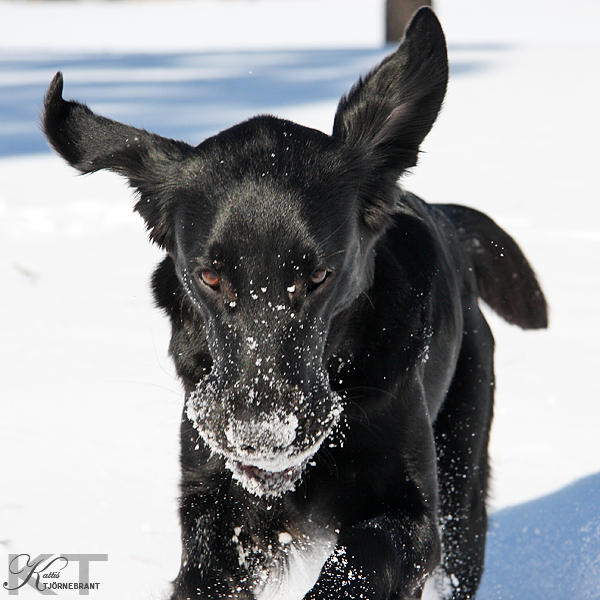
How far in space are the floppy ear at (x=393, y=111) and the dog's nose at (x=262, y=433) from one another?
76 centimetres

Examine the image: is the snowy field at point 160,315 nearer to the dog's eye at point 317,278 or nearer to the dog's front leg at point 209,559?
the dog's front leg at point 209,559

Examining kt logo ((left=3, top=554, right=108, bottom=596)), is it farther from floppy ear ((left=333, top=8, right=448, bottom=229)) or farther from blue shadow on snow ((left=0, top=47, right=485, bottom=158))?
blue shadow on snow ((left=0, top=47, right=485, bottom=158))

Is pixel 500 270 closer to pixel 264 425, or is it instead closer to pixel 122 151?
pixel 122 151

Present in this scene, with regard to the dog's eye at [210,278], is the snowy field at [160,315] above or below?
below

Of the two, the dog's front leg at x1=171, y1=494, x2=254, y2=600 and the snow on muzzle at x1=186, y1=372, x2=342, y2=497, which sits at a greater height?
the snow on muzzle at x1=186, y1=372, x2=342, y2=497

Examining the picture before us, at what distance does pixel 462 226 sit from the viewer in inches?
126

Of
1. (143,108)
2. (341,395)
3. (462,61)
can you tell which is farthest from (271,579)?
(462,61)

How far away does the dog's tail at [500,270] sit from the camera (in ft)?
10.5

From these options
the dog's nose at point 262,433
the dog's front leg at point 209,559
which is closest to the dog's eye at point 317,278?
the dog's nose at point 262,433

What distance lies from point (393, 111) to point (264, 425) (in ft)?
3.21

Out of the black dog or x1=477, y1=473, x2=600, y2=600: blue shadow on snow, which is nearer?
the black dog

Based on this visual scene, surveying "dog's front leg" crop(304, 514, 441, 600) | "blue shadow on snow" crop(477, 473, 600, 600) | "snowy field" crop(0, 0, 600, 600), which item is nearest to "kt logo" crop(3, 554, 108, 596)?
"snowy field" crop(0, 0, 600, 600)

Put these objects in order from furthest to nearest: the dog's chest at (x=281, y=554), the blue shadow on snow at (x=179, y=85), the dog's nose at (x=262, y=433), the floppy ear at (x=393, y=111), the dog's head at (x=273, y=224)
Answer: the blue shadow on snow at (x=179, y=85), the dog's chest at (x=281, y=554), the floppy ear at (x=393, y=111), the dog's head at (x=273, y=224), the dog's nose at (x=262, y=433)

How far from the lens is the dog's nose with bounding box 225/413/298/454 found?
1.88 m
